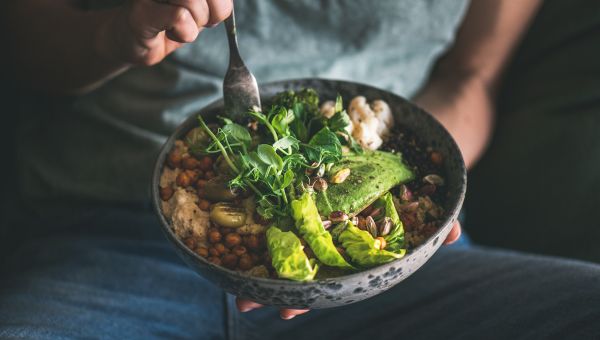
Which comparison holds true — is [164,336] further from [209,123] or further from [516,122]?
[516,122]

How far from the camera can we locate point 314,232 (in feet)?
2.33

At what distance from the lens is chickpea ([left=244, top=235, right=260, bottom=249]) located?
2.53ft

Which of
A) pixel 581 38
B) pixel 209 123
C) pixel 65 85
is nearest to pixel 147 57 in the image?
pixel 209 123

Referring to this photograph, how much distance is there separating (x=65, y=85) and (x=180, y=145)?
17.3 inches

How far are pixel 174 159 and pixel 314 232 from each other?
0.29 meters

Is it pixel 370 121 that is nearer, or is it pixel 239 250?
pixel 239 250

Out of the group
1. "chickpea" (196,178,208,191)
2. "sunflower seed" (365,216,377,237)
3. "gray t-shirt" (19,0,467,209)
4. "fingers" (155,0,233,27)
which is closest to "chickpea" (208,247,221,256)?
"chickpea" (196,178,208,191)

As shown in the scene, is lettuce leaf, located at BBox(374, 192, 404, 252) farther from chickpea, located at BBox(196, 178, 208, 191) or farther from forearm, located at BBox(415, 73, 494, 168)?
forearm, located at BBox(415, 73, 494, 168)

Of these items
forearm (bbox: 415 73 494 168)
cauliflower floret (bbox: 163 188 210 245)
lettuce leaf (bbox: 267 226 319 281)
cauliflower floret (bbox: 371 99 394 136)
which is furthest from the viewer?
forearm (bbox: 415 73 494 168)

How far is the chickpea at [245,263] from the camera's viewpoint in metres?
0.76

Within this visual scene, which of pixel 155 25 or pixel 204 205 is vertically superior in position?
pixel 155 25

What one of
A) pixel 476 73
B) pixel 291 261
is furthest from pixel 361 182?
pixel 476 73

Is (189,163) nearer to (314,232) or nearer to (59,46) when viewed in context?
(314,232)

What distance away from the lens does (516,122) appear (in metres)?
1.28
